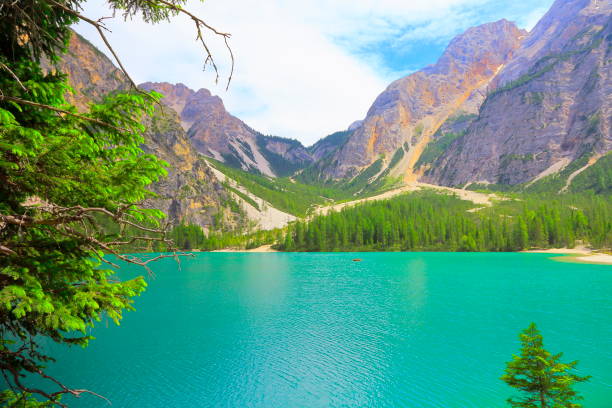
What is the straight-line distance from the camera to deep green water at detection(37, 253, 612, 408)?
19719mm

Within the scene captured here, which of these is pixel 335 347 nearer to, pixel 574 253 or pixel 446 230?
pixel 574 253

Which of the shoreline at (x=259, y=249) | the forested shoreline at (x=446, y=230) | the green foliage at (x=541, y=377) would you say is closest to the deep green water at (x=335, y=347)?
the green foliage at (x=541, y=377)

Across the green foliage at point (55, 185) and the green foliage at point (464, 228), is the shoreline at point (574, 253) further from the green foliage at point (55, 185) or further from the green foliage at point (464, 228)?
the green foliage at point (55, 185)

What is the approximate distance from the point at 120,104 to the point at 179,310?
128 ft

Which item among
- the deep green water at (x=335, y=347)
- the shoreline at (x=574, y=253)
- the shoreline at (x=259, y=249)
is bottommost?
the deep green water at (x=335, y=347)

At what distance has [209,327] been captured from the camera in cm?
3366

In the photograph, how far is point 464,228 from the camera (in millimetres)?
156750

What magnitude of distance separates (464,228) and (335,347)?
147909 mm

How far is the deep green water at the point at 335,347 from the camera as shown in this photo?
776 inches

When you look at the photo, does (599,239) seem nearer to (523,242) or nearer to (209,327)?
(523,242)

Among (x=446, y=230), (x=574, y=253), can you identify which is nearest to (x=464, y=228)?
(x=446, y=230)

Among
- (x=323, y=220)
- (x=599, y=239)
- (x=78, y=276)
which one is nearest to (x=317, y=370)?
(x=78, y=276)

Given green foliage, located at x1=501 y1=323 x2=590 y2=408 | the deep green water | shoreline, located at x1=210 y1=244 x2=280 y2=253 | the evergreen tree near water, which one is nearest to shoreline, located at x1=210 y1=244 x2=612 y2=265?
shoreline, located at x1=210 y1=244 x2=280 y2=253

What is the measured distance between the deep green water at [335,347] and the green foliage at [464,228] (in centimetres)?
10073
